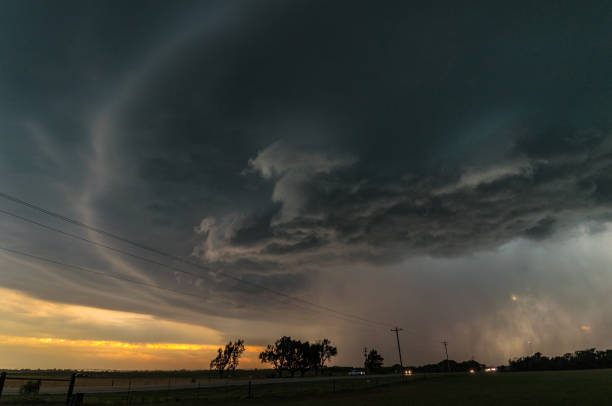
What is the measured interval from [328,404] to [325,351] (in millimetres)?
146412

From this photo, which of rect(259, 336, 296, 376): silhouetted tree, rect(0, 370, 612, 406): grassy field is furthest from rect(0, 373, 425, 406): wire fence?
rect(259, 336, 296, 376): silhouetted tree

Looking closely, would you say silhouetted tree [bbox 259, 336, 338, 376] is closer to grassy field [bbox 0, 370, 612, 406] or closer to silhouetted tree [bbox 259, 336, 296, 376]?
silhouetted tree [bbox 259, 336, 296, 376]

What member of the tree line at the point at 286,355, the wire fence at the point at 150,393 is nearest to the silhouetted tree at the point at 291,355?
the tree line at the point at 286,355

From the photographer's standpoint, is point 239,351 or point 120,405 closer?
point 120,405

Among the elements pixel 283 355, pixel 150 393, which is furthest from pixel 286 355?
pixel 150 393

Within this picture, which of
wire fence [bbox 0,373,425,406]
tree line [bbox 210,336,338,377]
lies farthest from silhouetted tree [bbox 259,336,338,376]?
wire fence [bbox 0,373,425,406]

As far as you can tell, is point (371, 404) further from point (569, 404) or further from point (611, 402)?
point (611, 402)

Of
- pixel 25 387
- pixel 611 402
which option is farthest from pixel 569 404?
pixel 25 387

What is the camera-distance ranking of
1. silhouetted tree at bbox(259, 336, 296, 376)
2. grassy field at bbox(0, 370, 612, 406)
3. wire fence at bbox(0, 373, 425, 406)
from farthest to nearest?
silhouetted tree at bbox(259, 336, 296, 376), wire fence at bbox(0, 373, 425, 406), grassy field at bbox(0, 370, 612, 406)

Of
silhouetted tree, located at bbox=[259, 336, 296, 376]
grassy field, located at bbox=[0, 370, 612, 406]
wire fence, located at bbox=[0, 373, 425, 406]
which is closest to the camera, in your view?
grassy field, located at bbox=[0, 370, 612, 406]

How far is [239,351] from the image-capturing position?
515 ft

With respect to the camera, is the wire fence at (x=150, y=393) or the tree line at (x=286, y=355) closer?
the wire fence at (x=150, y=393)

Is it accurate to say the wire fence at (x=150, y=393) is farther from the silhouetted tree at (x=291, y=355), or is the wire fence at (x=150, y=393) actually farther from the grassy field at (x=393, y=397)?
the silhouetted tree at (x=291, y=355)

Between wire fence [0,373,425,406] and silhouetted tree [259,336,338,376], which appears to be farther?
silhouetted tree [259,336,338,376]
